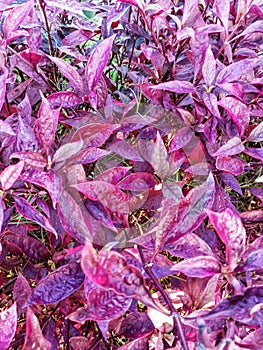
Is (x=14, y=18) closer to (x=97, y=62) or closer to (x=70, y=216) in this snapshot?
(x=97, y=62)

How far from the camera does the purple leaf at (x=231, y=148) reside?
81 centimetres

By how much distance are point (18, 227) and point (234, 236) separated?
1.32 ft

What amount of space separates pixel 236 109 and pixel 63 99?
30cm

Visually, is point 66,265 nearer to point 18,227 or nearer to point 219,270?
point 18,227

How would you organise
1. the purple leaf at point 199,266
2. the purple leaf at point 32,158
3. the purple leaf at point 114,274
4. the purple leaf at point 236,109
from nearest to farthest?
the purple leaf at point 114,274
the purple leaf at point 199,266
the purple leaf at point 32,158
the purple leaf at point 236,109

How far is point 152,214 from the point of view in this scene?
35.6 inches

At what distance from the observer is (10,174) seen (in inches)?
26.5

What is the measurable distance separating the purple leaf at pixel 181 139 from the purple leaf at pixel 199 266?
291 millimetres

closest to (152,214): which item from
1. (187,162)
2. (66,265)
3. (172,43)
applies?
(187,162)

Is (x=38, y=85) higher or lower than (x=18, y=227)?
higher

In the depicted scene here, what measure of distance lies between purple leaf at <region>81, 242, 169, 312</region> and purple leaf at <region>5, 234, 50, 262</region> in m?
0.33

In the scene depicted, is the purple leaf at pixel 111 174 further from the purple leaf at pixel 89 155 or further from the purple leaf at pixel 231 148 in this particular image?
the purple leaf at pixel 231 148

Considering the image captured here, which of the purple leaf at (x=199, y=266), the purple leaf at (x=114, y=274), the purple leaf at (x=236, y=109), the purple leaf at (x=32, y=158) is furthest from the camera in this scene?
the purple leaf at (x=236, y=109)

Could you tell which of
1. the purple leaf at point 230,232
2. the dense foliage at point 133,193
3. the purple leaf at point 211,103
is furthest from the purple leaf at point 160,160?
the purple leaf at point 230,232
